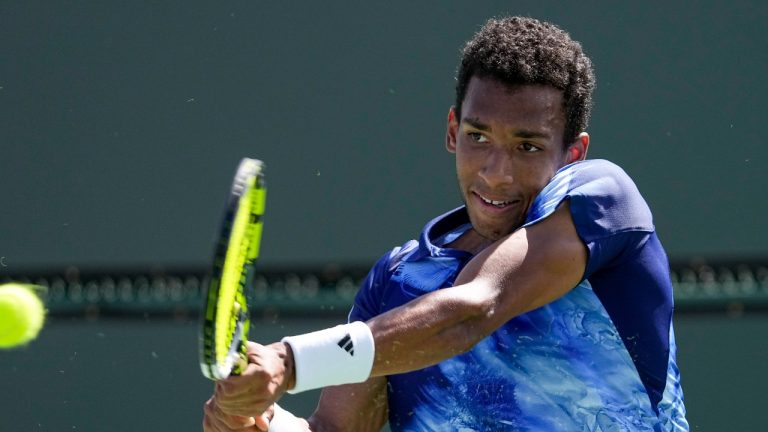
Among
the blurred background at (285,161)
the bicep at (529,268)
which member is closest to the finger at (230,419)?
the bicep at (529,268)

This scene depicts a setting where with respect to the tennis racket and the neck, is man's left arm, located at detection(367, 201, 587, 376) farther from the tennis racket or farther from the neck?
the neck

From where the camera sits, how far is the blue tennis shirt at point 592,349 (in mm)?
2992

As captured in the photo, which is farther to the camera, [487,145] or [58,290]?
[58,290]

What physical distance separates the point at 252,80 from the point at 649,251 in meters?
3.14

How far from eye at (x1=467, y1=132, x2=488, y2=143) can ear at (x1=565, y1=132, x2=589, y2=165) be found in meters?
0.22

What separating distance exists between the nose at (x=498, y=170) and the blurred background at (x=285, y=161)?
2540 millimetres

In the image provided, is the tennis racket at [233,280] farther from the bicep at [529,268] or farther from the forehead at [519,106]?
the forehead at [519,106]

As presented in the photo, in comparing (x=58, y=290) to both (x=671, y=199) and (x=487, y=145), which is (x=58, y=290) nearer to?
(x=671, y=199)

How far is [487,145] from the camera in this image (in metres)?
3.20

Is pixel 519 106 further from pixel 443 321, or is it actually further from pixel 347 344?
pixel 347 344

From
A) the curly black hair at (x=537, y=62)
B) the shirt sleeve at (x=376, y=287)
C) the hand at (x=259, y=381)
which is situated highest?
the curly black hair at (x=537, y=62)

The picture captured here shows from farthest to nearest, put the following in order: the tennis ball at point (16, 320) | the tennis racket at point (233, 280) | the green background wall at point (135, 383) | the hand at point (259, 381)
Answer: the green background wall at point (135, 383), the tennis ball at point (16, 320), the hand at point (259, 381), the tennis racket at point (233, 280)

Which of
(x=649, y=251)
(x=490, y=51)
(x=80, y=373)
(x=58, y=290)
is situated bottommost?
(x=80, y=373)

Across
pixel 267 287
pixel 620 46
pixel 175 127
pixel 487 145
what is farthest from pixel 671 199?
pixel 487 145
